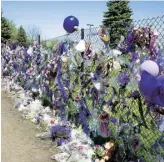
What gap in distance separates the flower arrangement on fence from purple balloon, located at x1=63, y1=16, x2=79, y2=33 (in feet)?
1.24

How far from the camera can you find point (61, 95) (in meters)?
6.52

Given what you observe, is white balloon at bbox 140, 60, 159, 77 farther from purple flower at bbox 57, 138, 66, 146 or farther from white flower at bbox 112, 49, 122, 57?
purple flower at bbox 57, 138, 66, 146

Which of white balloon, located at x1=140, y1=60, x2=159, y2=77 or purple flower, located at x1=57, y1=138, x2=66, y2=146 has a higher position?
white balloon, located at x1=140, y1=60, x2=159, y2=77

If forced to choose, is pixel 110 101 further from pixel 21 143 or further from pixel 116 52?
pixel 21 143

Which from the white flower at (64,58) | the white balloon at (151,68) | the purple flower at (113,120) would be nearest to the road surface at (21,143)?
the purple flower at (113,120)

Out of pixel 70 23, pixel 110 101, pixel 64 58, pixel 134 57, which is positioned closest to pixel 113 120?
pixel 110 101

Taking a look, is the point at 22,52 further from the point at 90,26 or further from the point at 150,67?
the point at 150,67

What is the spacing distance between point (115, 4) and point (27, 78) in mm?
29410

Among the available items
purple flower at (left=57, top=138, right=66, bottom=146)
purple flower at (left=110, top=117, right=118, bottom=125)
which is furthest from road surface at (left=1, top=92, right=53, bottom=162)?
purple flower at (left=110, top=117, right=118, bottom=125)

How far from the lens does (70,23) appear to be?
18.6 ft

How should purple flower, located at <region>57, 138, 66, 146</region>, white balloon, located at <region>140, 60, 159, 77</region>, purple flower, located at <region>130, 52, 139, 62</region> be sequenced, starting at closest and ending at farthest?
1. white balloon, located at <region>140, 60, 159, 77</region>
2. purple flower, located at <region>130, 52, 139, 62</region>
3. purple flower, located at <region>57, 138, 66, 146</region>

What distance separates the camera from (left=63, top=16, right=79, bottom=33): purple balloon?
5.68 m

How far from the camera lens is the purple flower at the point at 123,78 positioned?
13.0 feet

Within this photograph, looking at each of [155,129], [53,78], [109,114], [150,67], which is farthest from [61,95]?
[150,67]
